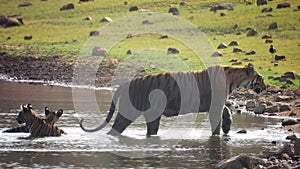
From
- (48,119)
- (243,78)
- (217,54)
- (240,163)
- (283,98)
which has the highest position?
(217,54)

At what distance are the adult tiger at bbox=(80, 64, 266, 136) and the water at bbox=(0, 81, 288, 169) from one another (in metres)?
0.39

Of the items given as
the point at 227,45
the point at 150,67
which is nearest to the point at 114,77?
the point at 150,67

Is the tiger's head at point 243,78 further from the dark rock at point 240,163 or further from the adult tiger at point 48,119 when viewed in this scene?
the dark rock at point 240,163

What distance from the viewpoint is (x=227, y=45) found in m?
42.0

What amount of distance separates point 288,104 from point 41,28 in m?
27.8

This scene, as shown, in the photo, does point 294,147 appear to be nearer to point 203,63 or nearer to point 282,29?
point 203,63

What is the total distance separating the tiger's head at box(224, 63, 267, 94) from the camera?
2148 cm

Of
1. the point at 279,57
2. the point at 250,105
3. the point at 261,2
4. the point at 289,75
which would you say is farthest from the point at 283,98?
the point at 261,2

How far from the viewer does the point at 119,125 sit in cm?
2045

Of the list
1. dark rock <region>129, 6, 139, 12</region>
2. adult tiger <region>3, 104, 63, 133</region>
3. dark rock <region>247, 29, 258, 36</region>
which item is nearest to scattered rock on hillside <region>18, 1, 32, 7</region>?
dark rock <region>129, 6, 139, 12</region>

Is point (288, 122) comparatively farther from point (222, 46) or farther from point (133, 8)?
point (133, 8)

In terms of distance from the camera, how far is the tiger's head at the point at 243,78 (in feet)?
70.5

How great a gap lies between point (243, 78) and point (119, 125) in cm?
355

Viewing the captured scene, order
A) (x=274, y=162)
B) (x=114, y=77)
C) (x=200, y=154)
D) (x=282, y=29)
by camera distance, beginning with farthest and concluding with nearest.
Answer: (x=282, y=29), (x=114, y=77), (x=200, y=154), (x=274, y=162)
